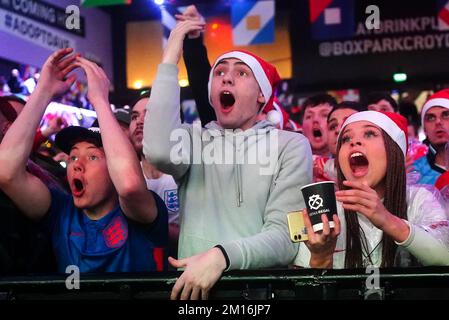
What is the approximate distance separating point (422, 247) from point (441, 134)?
1935mm

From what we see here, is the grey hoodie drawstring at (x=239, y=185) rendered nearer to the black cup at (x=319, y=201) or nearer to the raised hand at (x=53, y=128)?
the black cup at (x=319, y=201)

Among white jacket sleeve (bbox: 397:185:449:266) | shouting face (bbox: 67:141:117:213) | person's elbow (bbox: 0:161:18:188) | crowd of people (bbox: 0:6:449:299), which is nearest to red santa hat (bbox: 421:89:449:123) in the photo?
crowd of people (bbox: 0:6:449:299)

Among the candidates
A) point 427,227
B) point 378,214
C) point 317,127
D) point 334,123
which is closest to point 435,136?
point 334,123

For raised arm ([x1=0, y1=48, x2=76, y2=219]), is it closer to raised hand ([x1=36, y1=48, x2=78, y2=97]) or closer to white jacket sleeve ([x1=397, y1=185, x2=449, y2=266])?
raised hand ([x1=36, y1=48, x2=78, y2=97])

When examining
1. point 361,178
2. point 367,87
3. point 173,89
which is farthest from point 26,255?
point 367,87

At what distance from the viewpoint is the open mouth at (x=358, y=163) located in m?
2.81

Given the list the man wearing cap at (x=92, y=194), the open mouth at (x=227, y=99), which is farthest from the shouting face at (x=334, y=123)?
the man wearing cap at (x=92, y=194)

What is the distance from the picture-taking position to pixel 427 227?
8.61ft

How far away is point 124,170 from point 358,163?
2.97 feet

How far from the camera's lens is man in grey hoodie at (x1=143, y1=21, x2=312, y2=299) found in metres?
2.79

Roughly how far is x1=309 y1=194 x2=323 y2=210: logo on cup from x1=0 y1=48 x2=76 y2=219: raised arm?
1265 mm

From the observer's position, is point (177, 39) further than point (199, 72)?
No

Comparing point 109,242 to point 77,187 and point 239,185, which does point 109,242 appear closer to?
point 77,187
